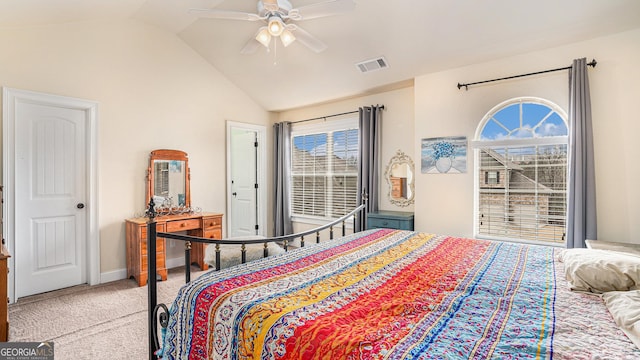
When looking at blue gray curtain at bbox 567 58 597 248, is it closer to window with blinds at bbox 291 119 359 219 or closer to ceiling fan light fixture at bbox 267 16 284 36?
window with blinds at bbox 291 119 359 219

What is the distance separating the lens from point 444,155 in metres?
3.67

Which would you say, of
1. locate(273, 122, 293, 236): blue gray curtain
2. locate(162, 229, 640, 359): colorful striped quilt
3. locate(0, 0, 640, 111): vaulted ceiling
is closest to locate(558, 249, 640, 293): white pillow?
locate(162, 229, 640, 359): colorful striped quilt

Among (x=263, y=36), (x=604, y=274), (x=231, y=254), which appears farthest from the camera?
(x=263, y=36)

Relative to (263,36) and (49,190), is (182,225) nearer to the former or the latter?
(49,190)

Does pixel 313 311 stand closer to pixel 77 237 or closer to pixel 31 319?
pixel 31 319

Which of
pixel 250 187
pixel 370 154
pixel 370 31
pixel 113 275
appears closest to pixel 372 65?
pixel 370 31

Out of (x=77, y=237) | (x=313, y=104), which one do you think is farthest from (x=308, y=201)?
(x=77, y=237)

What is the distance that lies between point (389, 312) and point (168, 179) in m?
3.92

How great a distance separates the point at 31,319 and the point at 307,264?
109 inches

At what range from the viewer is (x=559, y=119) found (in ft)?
10.1

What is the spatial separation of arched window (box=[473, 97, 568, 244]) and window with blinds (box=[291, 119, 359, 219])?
183 cm

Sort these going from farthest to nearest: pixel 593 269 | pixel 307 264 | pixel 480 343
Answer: pixel 307 264 < pixel 593 269 < pixel 480 343

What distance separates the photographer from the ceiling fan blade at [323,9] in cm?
232

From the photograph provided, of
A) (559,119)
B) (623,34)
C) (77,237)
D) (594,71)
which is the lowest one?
(77,237)
